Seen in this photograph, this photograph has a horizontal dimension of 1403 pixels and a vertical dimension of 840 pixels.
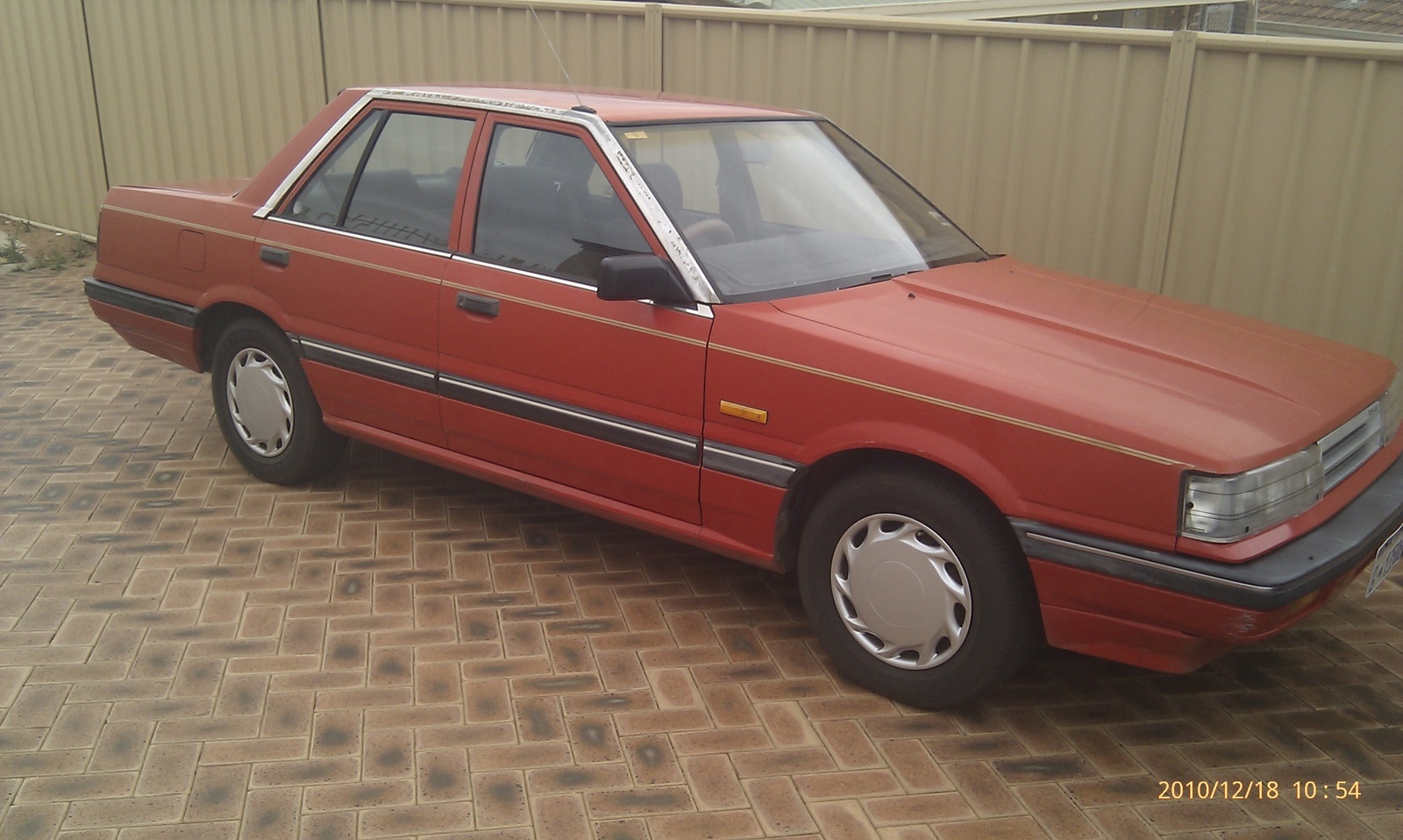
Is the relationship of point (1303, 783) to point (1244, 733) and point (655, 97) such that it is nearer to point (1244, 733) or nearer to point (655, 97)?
point (1244, 733)

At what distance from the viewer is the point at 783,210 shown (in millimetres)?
4355

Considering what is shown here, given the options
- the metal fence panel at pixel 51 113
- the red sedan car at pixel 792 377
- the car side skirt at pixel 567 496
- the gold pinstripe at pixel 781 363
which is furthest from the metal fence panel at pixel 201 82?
the car side skirt at pixel 567 496

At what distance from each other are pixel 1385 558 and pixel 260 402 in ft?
14.4

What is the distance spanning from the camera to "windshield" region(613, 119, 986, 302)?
407 centimetres

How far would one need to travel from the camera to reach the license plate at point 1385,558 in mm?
3523

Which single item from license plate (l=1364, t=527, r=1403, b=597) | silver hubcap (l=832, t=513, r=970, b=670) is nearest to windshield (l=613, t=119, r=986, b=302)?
silver hubcap (l=832, t=513, r=970, b=670)

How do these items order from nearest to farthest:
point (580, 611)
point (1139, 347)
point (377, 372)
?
point (1139, 347) < point (580, 611) < point (377, 372)

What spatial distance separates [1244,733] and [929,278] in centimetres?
177

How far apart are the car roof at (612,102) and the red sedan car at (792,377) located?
0.02 meters

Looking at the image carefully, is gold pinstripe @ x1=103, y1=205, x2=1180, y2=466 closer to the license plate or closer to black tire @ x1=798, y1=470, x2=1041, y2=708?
black tire @ x1=798, y1=470, x2=1041, y2=708

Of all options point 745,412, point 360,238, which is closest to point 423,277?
point 360,238

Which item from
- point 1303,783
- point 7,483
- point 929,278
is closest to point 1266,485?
point 1303,783

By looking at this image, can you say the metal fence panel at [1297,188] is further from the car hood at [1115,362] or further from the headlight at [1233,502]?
the headlight at [1233,502]

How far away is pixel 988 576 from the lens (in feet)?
11.2
